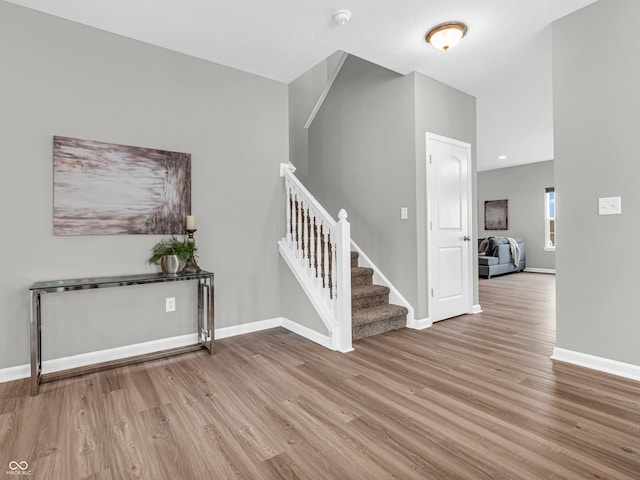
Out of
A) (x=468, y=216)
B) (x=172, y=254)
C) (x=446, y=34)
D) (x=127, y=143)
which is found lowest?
(x=172, y=254)

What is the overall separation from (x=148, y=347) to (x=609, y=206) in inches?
145

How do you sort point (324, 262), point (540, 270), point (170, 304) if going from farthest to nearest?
point (540, 270)
point (324, 262)
point (170, 304)

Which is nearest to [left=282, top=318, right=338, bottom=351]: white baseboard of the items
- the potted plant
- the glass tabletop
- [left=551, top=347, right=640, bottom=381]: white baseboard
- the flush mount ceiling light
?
the glass tabletop

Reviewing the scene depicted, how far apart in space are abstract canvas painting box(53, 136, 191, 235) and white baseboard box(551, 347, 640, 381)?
3.26 m

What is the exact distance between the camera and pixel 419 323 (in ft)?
11.8

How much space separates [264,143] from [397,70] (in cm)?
157

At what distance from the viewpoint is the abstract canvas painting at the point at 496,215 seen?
904cm

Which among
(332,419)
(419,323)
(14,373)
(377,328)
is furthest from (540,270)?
(14,373)

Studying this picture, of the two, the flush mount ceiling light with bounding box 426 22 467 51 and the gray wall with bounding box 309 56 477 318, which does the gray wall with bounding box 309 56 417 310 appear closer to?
the gray wall with bounding box 309 56 477 318

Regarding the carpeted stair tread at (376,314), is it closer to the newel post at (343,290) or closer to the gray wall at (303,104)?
the newel post at (343,290)

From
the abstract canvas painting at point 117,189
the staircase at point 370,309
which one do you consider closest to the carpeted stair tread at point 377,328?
Result: the staircase at point 370,309

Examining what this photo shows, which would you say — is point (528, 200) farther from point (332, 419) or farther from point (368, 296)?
point (332, 419)

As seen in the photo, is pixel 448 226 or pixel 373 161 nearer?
pixel 448 226

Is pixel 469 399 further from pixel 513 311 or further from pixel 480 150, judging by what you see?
pixel 480 150
